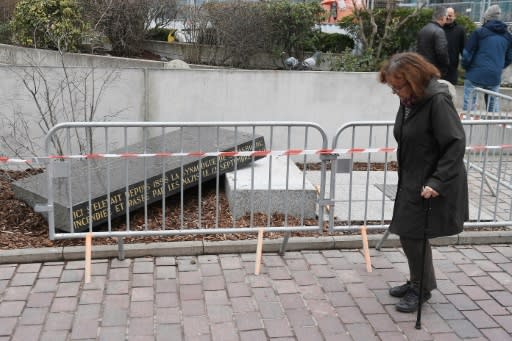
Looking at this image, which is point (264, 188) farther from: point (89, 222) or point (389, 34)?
point (389, 34)

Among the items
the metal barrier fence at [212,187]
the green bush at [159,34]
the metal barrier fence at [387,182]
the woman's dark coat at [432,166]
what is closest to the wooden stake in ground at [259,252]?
the metal barrier fence at [212,187]

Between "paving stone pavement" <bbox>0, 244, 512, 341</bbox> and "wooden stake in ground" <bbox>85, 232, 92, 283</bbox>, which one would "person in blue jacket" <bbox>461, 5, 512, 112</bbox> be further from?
"wooden stake in ground" <bbox>85, 232, 92, 283</bbox>

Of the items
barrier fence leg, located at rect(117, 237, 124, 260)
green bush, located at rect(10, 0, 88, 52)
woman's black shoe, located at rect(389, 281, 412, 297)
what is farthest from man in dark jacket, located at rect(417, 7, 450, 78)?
green bush, located at rect(10, 0, 88, 52)

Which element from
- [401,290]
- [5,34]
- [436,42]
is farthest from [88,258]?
[5,34]

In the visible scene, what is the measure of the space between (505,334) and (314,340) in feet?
4.19

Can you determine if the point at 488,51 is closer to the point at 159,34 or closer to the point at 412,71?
the point at 412,71

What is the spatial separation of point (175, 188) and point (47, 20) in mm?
8131

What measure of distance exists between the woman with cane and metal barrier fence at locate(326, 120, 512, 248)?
0.98 metres

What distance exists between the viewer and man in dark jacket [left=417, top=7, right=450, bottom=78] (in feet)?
24.7

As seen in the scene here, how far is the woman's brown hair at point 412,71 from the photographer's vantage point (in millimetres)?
3895

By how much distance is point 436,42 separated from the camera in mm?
7535

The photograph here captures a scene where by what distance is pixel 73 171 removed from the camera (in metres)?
6.20

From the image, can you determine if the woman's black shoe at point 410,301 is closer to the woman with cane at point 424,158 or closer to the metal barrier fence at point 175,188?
the woman with cane at point 424,158

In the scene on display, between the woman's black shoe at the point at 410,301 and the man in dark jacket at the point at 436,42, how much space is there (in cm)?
398
